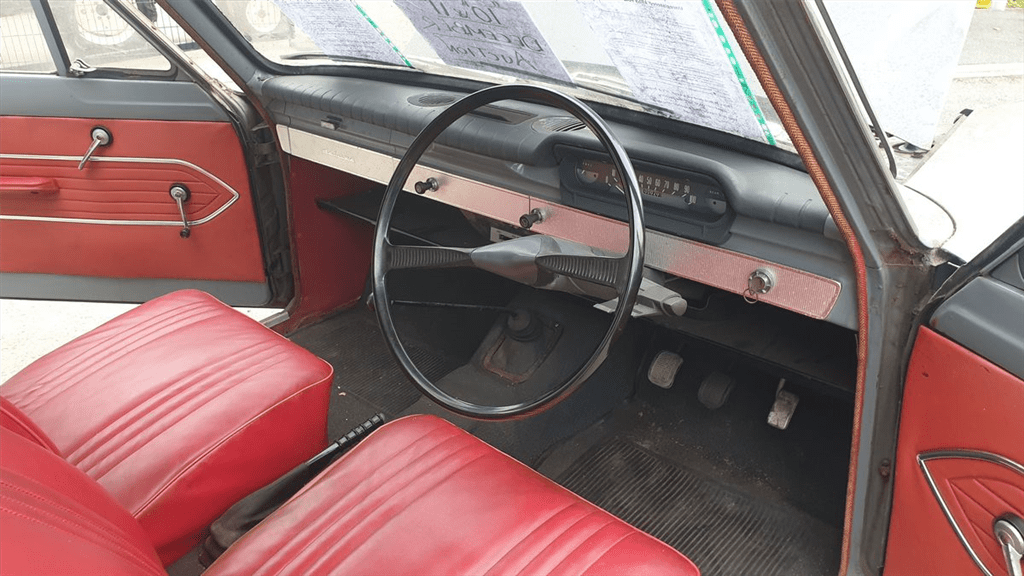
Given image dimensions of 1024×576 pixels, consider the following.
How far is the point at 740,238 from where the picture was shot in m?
1.23

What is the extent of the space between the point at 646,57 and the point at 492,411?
24.4 inches

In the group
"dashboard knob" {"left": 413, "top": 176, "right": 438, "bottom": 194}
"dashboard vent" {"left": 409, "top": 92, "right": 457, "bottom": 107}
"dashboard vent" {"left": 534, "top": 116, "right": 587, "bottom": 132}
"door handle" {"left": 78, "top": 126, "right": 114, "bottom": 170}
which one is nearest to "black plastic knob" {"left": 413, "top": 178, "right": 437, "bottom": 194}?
"dashboard knob" {"left": 413, "top": 176, "right": 438, "bottom": 194}

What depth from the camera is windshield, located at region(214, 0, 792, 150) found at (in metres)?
1.08

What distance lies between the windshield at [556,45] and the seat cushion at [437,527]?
668 millimetres

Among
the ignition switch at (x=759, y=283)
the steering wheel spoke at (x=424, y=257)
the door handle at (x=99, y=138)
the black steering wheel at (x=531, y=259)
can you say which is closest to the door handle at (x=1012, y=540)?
the ignition switch at (x=759, y=283)

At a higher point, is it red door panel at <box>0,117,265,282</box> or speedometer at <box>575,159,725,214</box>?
speedometer at <box>575,159,725,214</box>

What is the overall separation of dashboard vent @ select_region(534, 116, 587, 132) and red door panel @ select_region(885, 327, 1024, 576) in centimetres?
72

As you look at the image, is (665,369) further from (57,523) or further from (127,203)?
(127,203)

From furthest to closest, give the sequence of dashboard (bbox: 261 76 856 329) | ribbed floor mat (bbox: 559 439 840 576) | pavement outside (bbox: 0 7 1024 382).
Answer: ribbed floor mat (bbox: 559 439 840 576)
dashboard (bbox: 261 76 856 329)
pavement outside (bbox: 0 7 1024 382)

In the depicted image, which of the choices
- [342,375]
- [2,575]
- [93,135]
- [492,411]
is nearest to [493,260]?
[492,411]

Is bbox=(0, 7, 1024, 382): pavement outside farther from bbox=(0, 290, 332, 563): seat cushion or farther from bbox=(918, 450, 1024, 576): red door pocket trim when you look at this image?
bbox=(0, 290, 332, 563): seat cushion

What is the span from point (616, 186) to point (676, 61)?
0.97 feet

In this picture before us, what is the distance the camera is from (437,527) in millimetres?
1071

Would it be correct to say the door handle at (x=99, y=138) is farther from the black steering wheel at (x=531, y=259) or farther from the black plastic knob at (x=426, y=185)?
the black steering wheel at (x=531, y=259)
